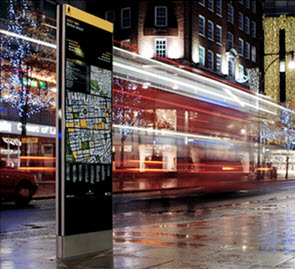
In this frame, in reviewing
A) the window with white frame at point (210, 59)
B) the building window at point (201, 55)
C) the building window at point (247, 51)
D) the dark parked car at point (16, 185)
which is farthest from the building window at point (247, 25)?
the dark parked car at point (16, 185)

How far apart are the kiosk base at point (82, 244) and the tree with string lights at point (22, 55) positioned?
24.2 m

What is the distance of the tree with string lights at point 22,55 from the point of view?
32.5 m

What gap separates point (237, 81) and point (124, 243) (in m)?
56.8

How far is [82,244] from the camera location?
345 inches

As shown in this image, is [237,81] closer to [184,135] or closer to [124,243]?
[184,135]

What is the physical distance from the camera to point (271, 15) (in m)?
87.1

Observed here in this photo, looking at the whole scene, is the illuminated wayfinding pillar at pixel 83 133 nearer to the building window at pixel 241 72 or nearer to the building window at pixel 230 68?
the building window at pixel 230 68

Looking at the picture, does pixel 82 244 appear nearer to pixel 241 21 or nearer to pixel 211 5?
pixel 211 5

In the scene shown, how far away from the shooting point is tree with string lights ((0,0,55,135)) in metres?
32.5

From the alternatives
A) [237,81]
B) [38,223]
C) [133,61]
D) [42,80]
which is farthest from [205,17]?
[38,223]

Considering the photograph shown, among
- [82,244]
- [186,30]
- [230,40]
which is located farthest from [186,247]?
[230,40]

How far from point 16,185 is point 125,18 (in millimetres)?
39288

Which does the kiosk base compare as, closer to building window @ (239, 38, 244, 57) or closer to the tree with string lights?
the tree with string lights

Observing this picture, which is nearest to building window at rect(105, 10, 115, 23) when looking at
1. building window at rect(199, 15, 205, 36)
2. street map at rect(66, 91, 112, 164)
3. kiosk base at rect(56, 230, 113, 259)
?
building window at rect(199, 15, 205, 36)
